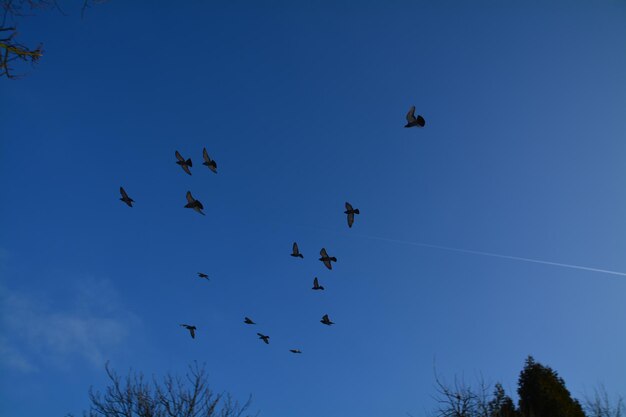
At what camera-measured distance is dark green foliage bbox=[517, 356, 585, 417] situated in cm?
1445

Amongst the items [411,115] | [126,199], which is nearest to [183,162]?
[126,199]

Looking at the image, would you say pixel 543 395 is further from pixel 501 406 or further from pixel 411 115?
pixel 411 115

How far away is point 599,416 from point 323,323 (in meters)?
11.6

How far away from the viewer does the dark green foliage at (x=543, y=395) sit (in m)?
14.5

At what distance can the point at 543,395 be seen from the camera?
49.3 feet

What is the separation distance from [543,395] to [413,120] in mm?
13403

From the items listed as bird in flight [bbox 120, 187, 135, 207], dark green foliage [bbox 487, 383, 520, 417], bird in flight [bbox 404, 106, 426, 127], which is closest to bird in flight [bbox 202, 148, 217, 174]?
bird in flight [bbox 120, 187, 135, 207]

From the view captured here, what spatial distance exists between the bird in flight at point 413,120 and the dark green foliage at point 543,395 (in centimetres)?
1255

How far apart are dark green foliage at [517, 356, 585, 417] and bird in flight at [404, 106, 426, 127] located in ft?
41.2

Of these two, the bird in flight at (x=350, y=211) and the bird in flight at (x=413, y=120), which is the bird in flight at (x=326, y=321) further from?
the bird in flight at (x=413, y=120)

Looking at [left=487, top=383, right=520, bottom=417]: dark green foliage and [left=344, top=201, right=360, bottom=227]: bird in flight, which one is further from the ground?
[left=344, top=201, right=360, bottom=227]: bird in flight

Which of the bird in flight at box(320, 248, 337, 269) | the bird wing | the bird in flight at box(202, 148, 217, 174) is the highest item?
the bird in flight at box(202, 148, 217, 174)

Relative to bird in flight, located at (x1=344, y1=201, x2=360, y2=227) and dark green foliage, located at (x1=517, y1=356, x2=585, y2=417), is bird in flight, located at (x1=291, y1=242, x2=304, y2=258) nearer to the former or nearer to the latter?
bird in flight, located at (x1=344, y1=201, x2=360, y2=227)

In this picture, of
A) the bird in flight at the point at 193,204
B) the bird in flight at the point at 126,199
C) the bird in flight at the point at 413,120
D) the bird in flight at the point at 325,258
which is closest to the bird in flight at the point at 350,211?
the bird in flight at the point at 325,258
